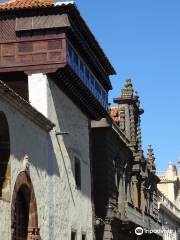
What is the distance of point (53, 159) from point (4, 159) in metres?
4.72

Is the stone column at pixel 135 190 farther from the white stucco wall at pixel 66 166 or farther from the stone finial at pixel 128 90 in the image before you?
the white stucco wall at pixel 66 166

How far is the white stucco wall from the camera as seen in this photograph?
2508cm

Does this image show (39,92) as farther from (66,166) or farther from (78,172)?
(78,172)

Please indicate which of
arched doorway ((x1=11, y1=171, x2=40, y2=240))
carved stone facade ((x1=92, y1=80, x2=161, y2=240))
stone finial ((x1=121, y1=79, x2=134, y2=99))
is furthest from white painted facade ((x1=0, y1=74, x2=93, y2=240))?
stone finial ((x1=121, y1=79, x2=134, y2=99))

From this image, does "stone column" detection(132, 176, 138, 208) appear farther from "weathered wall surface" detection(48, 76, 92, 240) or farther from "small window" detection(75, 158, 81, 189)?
Answer: "small window" detection(75, 158, 81, 189)

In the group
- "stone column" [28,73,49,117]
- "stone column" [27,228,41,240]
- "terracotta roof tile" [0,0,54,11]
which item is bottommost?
"stone column" [27,228,41,240]

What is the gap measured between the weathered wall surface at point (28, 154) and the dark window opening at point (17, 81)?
9.42 feet

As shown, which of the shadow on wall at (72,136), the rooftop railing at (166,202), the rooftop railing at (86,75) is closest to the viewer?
the shadow on wall at (72,136)

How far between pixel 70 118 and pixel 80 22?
4.08m

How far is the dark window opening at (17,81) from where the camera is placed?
85.5 ft


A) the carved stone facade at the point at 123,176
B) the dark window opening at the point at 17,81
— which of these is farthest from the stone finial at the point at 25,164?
the carved stone facade at the point at 123,176

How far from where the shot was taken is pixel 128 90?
4341cm

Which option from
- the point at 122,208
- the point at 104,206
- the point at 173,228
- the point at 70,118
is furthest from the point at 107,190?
the point at 173,228

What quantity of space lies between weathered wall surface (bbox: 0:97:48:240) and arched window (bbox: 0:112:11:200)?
0.15 metres
